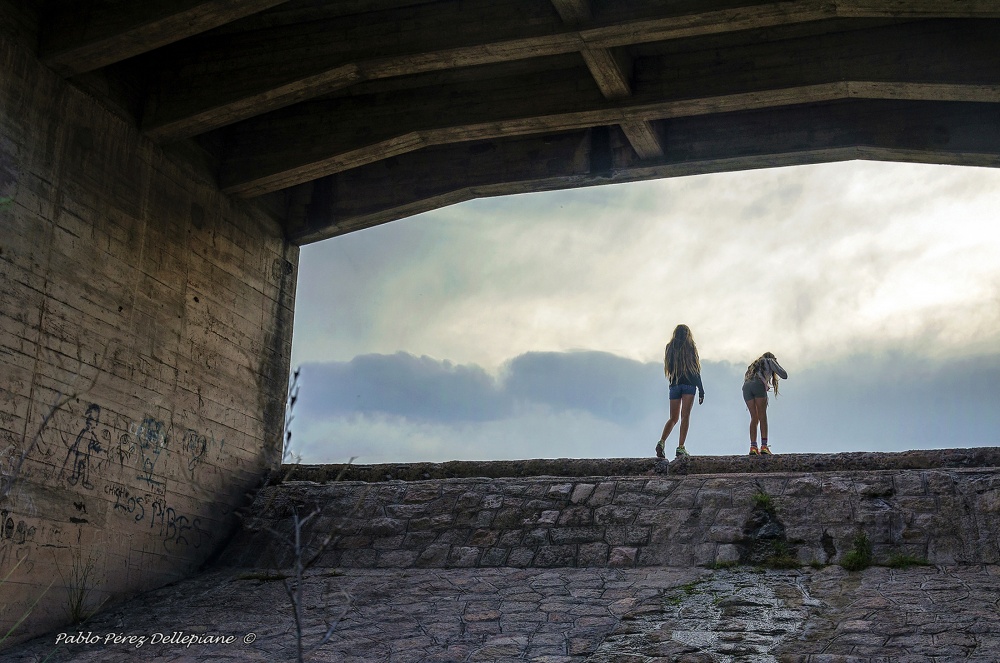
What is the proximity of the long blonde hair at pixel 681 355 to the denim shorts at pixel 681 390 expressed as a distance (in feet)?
0.50

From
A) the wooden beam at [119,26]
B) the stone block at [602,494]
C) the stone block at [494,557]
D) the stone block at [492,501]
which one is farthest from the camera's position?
the stone block at [492,501]

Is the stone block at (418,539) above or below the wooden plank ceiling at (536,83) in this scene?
below

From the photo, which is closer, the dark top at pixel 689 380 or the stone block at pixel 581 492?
the stone block at pixel 581 492

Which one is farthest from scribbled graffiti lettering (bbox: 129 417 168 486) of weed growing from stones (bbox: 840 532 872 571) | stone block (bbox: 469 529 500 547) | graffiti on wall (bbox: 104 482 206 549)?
weed growing from stones (bbox: 840 532 872 571)

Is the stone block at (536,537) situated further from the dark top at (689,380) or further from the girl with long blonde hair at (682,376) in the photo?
the dark top at (689,380)

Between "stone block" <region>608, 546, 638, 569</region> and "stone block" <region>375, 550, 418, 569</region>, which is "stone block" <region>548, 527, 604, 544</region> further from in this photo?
"stone block" <region>375, 550, 418, 569</region>

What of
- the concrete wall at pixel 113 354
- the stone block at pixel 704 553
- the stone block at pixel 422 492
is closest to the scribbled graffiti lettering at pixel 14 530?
the concrete wall at pixel 113 354

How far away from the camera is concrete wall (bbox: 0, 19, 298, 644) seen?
345 inches

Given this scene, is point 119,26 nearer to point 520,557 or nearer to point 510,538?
point 510,538

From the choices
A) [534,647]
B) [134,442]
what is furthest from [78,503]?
[534,647]

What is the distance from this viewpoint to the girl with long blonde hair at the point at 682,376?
1113cm

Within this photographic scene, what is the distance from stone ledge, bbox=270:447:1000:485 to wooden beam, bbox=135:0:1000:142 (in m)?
3.87

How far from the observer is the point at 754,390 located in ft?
37.7

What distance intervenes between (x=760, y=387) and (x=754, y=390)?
3.0 inches
